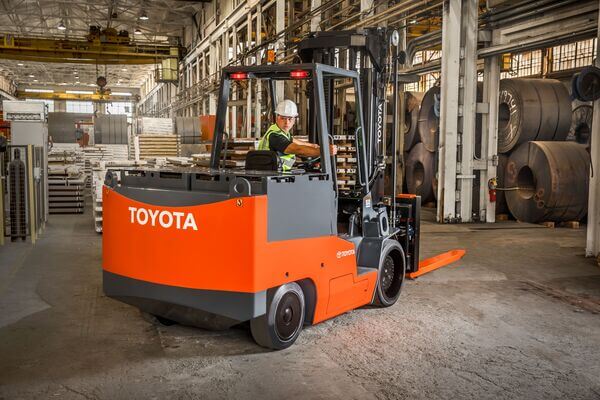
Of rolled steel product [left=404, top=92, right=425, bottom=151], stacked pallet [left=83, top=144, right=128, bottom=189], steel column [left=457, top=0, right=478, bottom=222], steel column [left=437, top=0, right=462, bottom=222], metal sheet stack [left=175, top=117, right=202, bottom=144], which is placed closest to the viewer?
steel column [left=437, top=0, right=462, bottom=222]

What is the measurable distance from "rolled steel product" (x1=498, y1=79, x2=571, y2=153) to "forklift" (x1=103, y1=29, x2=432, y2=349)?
7.14m

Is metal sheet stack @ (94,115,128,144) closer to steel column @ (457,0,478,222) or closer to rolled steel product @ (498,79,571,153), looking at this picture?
steel column @ (457,0,478,222)

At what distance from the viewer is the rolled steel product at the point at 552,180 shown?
34.7 ft

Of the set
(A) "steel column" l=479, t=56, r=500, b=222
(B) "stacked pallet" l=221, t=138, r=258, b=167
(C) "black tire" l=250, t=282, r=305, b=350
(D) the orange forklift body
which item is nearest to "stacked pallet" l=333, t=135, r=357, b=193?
(B) "stacked pallet" l=221, t=138, r=258, b=167

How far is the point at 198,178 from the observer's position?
4.23 m

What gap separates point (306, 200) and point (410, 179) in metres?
10.5

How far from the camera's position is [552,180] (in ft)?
34.6

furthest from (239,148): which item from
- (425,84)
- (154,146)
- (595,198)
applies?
(425,84)

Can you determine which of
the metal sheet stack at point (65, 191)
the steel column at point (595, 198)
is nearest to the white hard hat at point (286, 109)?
the steel column at point (595, 198)

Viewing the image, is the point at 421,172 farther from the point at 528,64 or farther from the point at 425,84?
the point at 425,84

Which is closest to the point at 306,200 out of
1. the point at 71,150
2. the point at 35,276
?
the point at 35,276

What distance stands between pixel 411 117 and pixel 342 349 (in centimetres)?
1085

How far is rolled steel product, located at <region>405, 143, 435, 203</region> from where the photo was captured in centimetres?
1362

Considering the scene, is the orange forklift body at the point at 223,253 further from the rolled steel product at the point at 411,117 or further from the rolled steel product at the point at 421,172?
the rolled steel product at the point at 411,117
